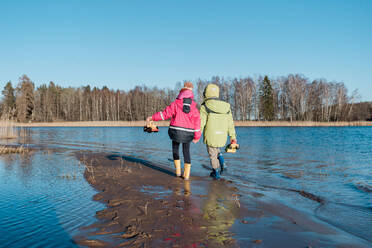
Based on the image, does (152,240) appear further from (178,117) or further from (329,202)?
(329,202)

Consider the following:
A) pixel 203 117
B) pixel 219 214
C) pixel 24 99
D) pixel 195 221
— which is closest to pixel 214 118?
pixel 203 117

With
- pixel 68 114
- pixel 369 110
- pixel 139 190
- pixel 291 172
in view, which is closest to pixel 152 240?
pixel 139 190

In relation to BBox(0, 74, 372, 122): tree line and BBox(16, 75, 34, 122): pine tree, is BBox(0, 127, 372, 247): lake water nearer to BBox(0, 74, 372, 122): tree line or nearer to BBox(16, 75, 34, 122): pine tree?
BBox(0, 74, 372, 122): tree line

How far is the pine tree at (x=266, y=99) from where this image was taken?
6122 cm

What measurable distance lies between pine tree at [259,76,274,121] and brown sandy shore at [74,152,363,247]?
58.7 meters

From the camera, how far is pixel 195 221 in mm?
3523

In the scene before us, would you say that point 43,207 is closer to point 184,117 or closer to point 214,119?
point 184,117

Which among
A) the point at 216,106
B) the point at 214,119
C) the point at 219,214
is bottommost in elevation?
the point at 219,214

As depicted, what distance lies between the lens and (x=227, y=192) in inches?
213

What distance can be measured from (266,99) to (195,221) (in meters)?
61.2

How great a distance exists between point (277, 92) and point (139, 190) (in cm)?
6372

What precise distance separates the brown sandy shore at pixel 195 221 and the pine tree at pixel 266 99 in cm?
5875

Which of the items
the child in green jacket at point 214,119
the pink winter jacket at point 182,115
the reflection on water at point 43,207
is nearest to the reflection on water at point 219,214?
the child in green jacket at point 214,119

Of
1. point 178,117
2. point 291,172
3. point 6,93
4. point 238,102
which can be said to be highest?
point 6,93
